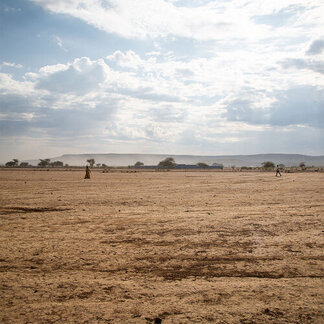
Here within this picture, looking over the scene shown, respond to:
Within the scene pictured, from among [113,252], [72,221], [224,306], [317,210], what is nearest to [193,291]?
[224,306]

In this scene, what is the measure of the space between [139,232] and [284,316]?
5.03 meters

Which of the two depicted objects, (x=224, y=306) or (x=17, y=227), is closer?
(x=224, y=306)

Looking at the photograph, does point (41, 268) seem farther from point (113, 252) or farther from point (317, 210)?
point (317, 210)

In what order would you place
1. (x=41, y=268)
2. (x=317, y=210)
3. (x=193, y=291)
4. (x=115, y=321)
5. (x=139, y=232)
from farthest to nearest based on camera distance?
(x=317, y=210)
(x=139, y=232)
(x=41, y=268)
(x=193, y=291)
(x=115, y=321)

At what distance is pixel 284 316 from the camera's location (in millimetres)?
4055

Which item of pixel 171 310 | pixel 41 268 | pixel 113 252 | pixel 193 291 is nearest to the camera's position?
pixel 171 310

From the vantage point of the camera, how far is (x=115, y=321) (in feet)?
12.9

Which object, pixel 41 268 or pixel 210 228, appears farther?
pixel 210 228

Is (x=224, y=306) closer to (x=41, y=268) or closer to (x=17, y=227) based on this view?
(x=41, y=268)

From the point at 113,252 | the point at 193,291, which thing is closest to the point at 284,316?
the point at 193,291

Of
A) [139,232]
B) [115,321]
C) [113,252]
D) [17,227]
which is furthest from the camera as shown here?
[17,227]

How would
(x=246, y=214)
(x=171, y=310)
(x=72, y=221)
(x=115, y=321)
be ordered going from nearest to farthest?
(x=115, y=321), (x=171, y=310), (x=72, y=221), (x=246, y=214)

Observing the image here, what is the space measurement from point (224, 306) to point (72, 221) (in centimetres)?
697

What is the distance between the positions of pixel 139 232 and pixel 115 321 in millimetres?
4647
